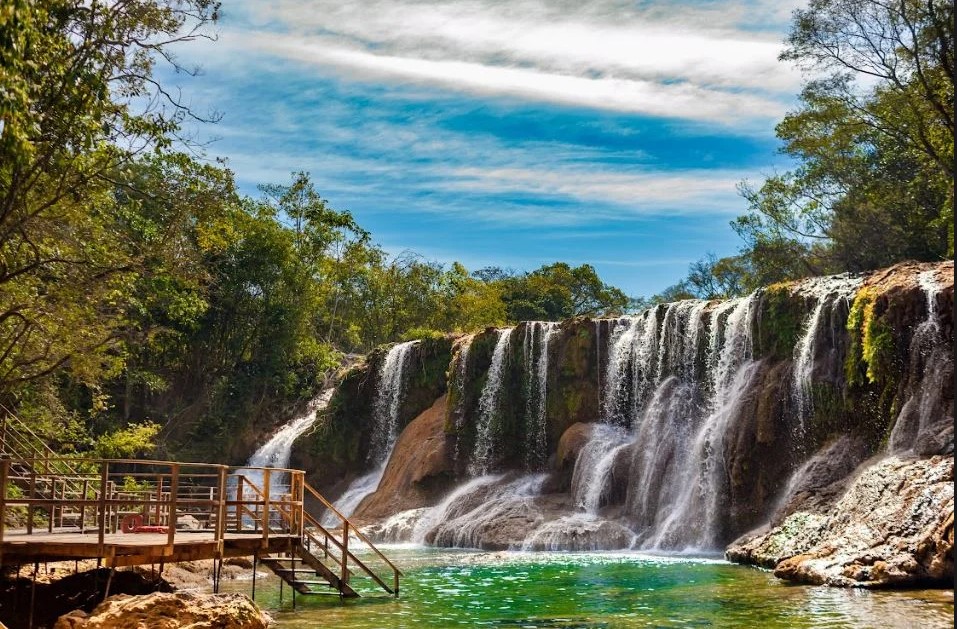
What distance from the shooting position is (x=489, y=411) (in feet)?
130

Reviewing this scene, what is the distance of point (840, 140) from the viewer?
40.0m

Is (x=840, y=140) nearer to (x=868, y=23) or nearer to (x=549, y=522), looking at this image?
(x=868, y=23)

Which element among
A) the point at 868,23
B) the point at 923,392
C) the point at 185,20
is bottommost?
the point at 923,392

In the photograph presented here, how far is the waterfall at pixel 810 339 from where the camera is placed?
27.9 m

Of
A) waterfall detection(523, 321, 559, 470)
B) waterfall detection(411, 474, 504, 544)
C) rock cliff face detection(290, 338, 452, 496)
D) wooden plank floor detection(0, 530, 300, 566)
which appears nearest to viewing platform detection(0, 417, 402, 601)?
wooden plank floor detection(0, 530, 300, 566)

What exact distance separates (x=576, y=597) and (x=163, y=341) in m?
37.5

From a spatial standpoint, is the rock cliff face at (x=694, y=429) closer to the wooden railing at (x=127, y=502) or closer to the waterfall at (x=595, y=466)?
the waterfall at (x=595, y=466)

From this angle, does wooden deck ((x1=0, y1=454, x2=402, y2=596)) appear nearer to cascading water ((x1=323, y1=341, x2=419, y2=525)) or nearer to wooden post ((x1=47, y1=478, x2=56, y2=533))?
wooden post ((x1=47, y1=478, x2=56, y2=533))

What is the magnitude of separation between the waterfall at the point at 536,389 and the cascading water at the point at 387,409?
7605mm

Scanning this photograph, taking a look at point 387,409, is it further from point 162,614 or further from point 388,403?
point 162,614

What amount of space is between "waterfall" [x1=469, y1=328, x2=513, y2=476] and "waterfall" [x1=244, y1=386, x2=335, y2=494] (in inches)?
387

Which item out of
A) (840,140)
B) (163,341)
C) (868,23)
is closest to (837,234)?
(840,140)

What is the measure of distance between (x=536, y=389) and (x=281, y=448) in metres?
15.2

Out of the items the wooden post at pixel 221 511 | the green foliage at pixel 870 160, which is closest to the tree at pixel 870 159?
the green foliage at pixel 870 160
